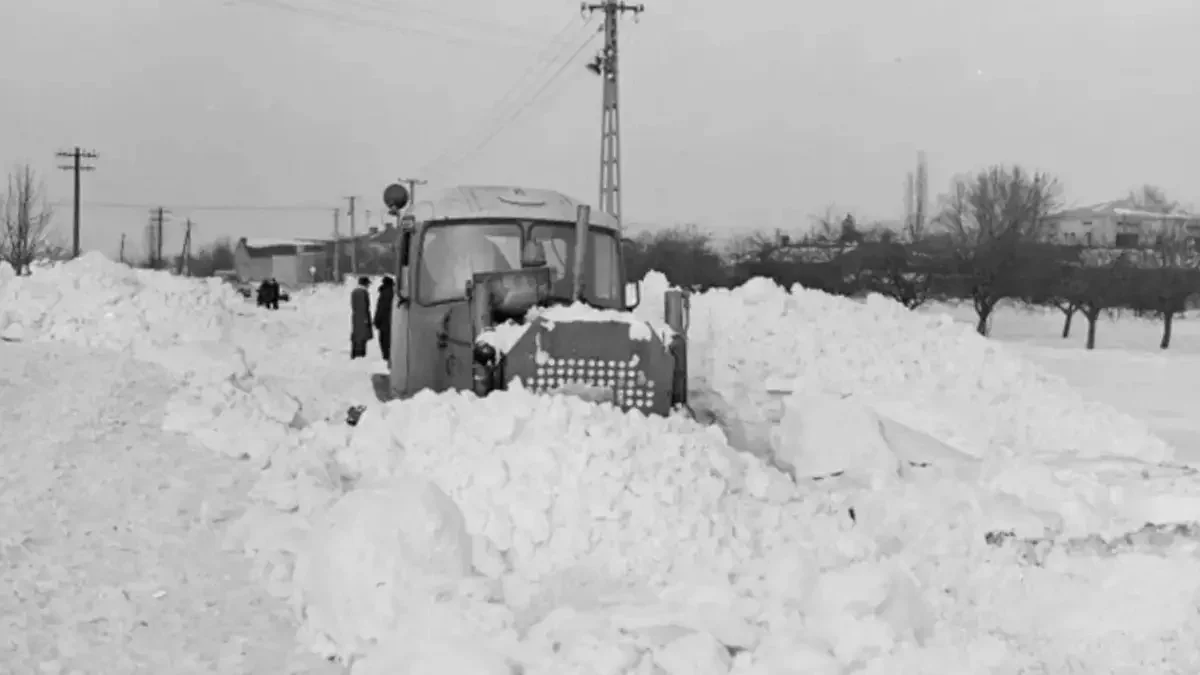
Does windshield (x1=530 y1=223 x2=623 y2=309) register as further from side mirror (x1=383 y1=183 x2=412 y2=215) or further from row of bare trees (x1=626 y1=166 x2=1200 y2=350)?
row of bare trees (x1=626 y1=166 x2=1200 y2=350)

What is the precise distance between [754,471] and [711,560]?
56.6 inches

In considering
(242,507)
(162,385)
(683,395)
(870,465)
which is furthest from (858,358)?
(242,507)

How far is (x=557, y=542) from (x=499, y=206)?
4212 millimetres

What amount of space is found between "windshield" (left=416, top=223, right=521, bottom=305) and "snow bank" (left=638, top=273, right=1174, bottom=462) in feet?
7.62

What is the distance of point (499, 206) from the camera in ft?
30.8

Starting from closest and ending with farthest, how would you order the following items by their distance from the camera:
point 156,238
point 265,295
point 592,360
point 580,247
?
point 592,360 → point 580,247 → point 265,295 → point 156,238

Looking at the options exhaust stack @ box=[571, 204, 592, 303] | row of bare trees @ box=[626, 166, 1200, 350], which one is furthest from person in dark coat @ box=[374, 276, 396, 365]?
row of bare trees @ box=[626, 166, 1200, 350]

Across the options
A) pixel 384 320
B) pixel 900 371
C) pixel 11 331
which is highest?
pixel 384 320

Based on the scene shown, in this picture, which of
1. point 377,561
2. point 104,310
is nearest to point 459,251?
point 377,561

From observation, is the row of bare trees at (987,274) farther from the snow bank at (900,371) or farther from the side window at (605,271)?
the side window at (605,271)

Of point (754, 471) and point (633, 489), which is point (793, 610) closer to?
point (633, 489)

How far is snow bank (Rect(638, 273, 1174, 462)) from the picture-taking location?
37.1 feet

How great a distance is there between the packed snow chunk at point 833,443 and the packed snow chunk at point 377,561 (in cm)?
381

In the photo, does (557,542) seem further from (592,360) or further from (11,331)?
(11,331)
